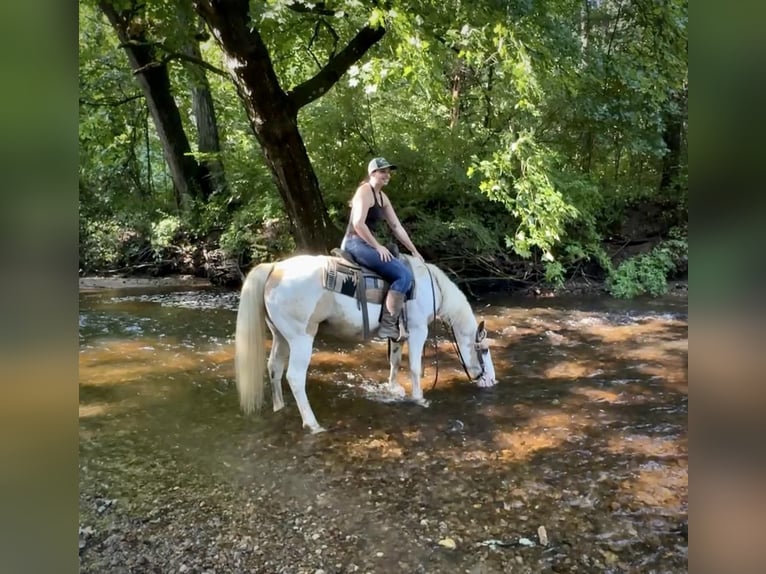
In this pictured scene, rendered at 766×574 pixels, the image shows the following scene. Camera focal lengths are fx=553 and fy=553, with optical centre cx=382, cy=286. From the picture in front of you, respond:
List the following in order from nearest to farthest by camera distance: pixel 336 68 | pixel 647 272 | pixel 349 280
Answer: pixel 349 280 < pixel 336 68 < pixel 647 272

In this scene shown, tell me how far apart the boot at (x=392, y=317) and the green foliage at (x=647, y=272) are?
708 cm

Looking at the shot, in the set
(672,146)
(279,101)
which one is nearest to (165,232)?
(279,101)

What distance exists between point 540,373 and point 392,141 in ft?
21.2

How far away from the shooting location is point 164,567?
9.62ft

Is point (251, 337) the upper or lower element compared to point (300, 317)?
lower

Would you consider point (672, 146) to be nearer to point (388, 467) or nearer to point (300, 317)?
point (300, 317)

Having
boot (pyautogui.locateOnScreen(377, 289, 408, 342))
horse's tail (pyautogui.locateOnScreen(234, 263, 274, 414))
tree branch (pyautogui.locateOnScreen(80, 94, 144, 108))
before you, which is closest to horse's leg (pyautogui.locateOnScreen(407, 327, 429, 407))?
boot (pyautogui.locateOnScreen(377, 289, 408, 342))

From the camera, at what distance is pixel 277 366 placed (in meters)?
5.33

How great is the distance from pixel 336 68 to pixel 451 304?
4895 millimetres

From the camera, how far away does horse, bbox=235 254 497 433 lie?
4.70 m

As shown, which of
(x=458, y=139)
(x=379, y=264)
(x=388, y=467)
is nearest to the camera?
(x=388, y=467)
